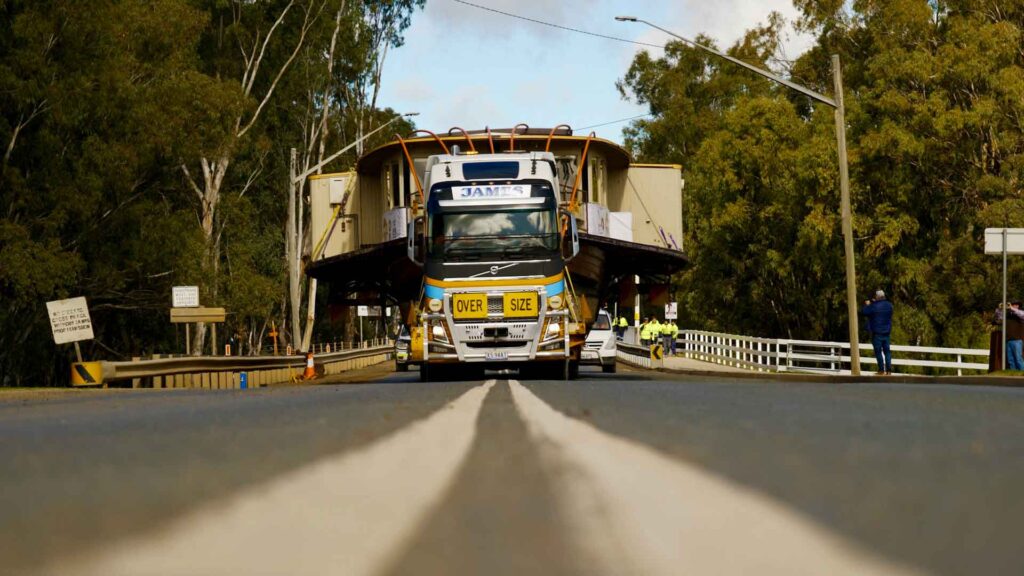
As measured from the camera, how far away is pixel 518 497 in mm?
3711

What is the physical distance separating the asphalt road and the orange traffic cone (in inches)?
1193

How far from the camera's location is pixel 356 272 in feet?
85.9

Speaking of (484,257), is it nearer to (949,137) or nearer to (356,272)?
(356,272)

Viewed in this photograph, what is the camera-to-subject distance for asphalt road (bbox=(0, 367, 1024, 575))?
8.86ft

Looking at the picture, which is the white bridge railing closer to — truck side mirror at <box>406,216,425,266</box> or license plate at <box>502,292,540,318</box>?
license plate at <box>502,292,540,318</box>

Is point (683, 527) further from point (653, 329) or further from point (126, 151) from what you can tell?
point (653, 329)

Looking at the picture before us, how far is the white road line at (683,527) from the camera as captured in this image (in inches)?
102

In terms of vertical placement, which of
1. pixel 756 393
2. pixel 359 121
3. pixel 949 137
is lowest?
pixel 756 393

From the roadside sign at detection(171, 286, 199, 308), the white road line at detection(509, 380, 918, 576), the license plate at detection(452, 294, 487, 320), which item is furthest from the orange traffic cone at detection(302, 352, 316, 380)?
the white road line at detection(509, 380, 918, 576)

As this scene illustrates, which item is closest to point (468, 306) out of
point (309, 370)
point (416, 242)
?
point (416, 242)

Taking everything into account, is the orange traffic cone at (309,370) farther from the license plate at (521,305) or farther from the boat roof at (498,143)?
the license plate at (521,305)

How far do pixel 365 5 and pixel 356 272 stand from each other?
35.7m

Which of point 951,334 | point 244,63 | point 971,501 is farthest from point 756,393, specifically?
point 244,63

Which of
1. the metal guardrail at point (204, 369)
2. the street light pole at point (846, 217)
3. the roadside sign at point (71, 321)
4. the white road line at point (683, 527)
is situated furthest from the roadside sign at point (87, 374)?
the white road line at point (683, 527)
